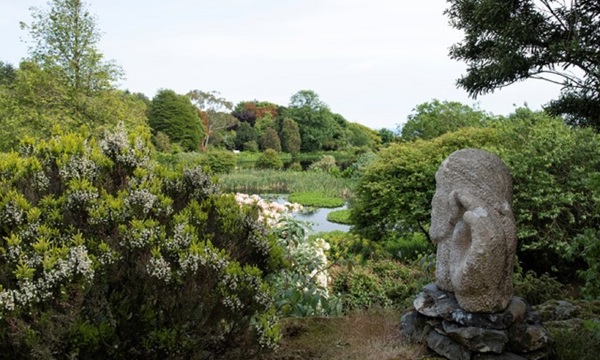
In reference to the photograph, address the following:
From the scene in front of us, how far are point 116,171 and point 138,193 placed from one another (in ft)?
1.82

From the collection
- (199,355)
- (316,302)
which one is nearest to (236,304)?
(199,355)

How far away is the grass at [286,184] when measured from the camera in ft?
73.8

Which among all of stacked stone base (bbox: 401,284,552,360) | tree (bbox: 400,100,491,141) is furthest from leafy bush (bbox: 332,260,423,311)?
tree (bbox: 400,100,491,141)

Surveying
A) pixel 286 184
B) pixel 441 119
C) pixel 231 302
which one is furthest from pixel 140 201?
pixel 286 184

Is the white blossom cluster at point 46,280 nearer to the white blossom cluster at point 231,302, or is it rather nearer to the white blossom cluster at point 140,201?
the white blossom cluster at point 140,201

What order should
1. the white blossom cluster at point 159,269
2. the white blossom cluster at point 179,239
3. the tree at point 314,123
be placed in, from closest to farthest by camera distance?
the white blossom cluster at point 159,269, the white blossom cluster at point 179,239, the tree at point 314,123

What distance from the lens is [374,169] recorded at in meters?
9.57

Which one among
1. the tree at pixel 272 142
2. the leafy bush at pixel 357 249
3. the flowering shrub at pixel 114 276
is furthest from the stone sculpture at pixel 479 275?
the tree at pixel 272 142

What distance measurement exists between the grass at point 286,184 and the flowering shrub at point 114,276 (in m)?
18.8

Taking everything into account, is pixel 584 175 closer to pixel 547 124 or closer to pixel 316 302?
pixel 547 124

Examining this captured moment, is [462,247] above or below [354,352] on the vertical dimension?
above

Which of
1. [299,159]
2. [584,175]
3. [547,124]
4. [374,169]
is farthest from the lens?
[299,159]

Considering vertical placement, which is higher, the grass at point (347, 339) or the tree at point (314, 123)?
the tree at point (314, 123)

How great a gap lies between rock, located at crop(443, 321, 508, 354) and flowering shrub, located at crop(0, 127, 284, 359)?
5.12 ft
